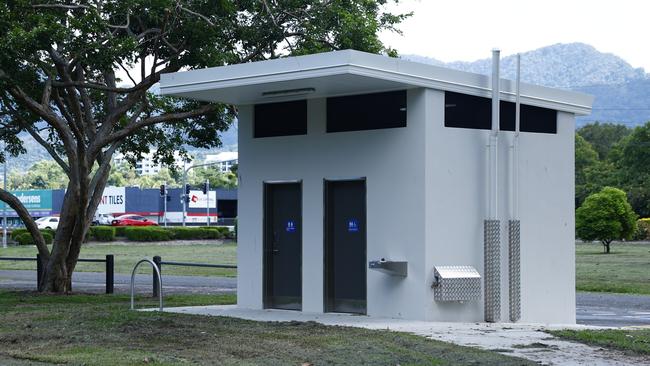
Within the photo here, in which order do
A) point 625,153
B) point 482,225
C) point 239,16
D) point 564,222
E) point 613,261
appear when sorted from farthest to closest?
point 625,153 < point 613,261 < point 239,16 < point 564,222 < point 482,225

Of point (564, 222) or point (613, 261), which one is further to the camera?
point (613, 261)

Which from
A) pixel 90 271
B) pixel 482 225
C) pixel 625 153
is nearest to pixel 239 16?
pixel 482 225

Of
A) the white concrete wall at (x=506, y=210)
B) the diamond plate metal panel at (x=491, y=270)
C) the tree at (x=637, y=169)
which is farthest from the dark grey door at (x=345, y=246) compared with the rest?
the tree at (x=637, y=169)

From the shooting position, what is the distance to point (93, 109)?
2992 cm

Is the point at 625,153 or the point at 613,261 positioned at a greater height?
the point at 625,153

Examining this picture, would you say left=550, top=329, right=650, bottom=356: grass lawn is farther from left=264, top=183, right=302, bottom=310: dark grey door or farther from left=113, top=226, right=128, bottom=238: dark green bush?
left=113, top=226, right=128, bottom=238: dark green bush

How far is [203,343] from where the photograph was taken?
14.0 metres

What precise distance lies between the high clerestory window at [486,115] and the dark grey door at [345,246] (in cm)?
187

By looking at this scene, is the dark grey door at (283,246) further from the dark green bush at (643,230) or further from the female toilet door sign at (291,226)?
the dark green bush at (643,230)

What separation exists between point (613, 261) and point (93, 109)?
2647cm

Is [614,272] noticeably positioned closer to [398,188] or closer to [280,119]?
[280,119]

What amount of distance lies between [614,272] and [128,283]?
1730 cm

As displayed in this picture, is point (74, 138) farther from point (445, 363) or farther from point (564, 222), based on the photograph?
point (445, 363)

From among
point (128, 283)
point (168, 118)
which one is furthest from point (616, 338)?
point (128, 283)
